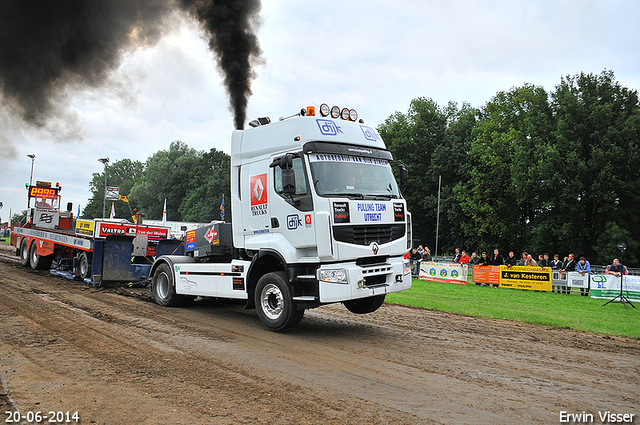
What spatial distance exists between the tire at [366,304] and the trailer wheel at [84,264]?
9163 mm

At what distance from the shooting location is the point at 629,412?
178 inches

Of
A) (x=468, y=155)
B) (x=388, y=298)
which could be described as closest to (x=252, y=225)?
(x=388, y=298)

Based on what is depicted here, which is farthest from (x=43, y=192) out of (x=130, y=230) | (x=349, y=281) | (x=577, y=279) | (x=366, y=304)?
(x=577, y=279)

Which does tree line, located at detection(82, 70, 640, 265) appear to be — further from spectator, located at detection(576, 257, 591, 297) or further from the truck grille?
the truck grille

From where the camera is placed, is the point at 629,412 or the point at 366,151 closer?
A: the point at 629,412

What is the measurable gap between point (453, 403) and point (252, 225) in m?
4.92

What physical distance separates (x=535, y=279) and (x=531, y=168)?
21383mm

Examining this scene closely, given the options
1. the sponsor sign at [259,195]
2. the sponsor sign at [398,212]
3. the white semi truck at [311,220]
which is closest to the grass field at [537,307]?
the white semi truck at [311,220]

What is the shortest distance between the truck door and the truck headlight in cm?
46

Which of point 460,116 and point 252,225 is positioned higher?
point 460,116

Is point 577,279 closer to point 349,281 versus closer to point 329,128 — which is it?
point 349,281

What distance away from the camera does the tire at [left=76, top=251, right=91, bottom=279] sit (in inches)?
547

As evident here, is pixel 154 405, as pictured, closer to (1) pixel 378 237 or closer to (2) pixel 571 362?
(1) pixel 378 237

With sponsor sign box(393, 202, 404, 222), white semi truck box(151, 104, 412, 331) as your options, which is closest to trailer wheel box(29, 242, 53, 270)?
white semi truck box(151, 104, 412, 331)
